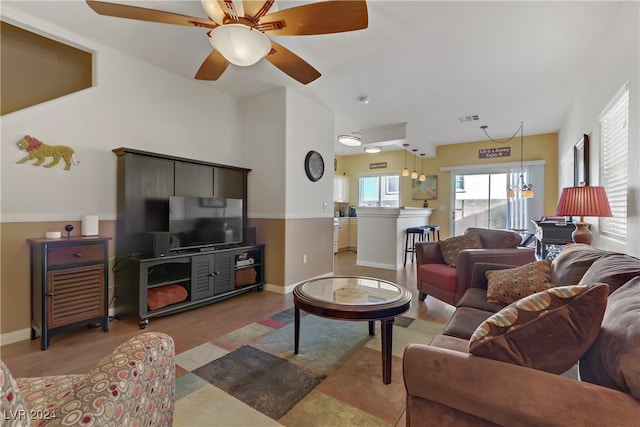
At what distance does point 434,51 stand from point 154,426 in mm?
3439

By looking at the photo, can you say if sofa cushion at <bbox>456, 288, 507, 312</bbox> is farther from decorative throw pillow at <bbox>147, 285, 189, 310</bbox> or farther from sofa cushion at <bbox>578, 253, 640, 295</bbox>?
decorative throw pillow at <bbox>147, 285, 189, 310</bbox>

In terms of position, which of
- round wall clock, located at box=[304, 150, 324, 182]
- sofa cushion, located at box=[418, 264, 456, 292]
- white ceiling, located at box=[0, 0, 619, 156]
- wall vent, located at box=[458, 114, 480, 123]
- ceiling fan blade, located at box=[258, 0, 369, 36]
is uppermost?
wall vent, located at box=[458, 114, 480, 123]

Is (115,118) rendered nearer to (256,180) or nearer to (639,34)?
(256,180)

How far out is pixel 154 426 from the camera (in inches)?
42.0

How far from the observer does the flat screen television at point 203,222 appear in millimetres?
3123

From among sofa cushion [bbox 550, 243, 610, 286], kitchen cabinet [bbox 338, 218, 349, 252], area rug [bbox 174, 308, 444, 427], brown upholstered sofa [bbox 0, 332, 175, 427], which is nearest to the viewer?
brown upholstered sofa [bbox 0, 332, 175, 427]

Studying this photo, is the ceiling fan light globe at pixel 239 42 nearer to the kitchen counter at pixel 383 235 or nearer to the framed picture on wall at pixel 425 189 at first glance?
the kitchen counter at pixel 383 235

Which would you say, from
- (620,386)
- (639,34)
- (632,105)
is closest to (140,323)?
(620,386)

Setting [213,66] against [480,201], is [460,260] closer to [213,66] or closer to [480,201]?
[213,66]

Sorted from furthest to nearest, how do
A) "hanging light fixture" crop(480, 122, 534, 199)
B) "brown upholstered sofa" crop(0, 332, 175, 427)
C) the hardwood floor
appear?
"hanging light fixture" crop(480, 122, 534, 199) → the hardwood floor → "brown upholstered sofa" crop(0, 332, 175, 427)

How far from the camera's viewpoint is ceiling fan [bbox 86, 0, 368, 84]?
172 cm

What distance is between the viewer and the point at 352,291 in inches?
88.5

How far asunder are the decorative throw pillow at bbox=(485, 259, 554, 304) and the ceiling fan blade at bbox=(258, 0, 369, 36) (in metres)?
1.94

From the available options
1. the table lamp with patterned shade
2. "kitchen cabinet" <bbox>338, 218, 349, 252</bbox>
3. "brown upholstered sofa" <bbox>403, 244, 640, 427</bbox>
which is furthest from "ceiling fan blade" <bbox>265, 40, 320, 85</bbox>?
"kitchen cabinet" <bbox>338, 218, 349, 252</bbox>
